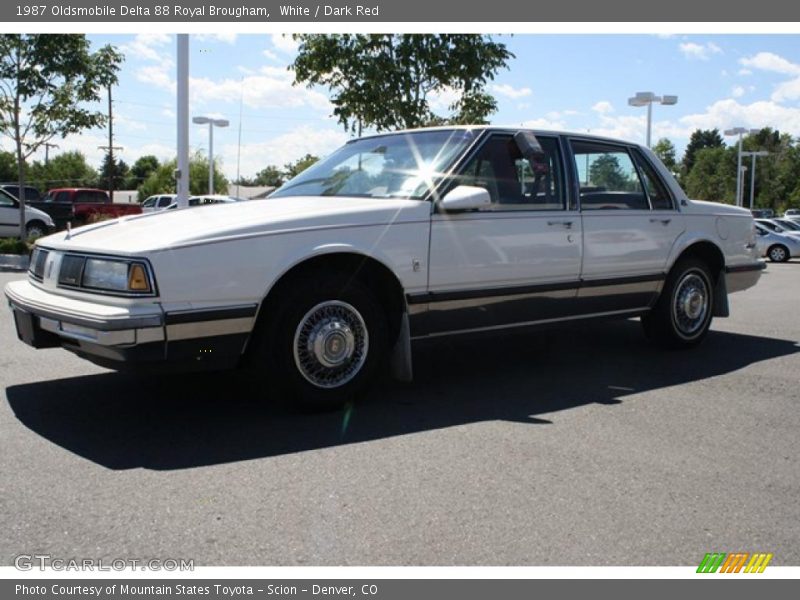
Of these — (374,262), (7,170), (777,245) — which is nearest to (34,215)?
(374,262)

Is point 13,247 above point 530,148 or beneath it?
beneath

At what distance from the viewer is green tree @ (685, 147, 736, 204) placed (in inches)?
3337

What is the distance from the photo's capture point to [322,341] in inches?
189

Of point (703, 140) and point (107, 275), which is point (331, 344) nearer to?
Answer: point (107, 275)

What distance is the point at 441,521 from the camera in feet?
11.0

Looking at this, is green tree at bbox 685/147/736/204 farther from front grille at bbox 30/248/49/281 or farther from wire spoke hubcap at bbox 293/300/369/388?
front grille at bbox 30/248/49/281

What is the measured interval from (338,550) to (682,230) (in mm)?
4870

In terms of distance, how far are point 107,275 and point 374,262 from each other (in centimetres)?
151

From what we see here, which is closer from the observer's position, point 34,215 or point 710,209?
point 710,209

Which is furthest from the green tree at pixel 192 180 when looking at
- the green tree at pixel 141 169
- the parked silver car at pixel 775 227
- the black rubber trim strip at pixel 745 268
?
the black rubber trim strip at pixel 745 268

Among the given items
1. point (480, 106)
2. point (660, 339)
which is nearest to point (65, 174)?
point (480, 106)

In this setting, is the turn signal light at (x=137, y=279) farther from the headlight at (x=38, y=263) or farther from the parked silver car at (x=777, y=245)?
the parked silver car at (x=777, y=245)

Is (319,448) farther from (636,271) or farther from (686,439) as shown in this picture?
(636,271)

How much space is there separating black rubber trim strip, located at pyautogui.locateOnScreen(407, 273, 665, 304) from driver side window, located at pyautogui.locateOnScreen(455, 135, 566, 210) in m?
0.54
